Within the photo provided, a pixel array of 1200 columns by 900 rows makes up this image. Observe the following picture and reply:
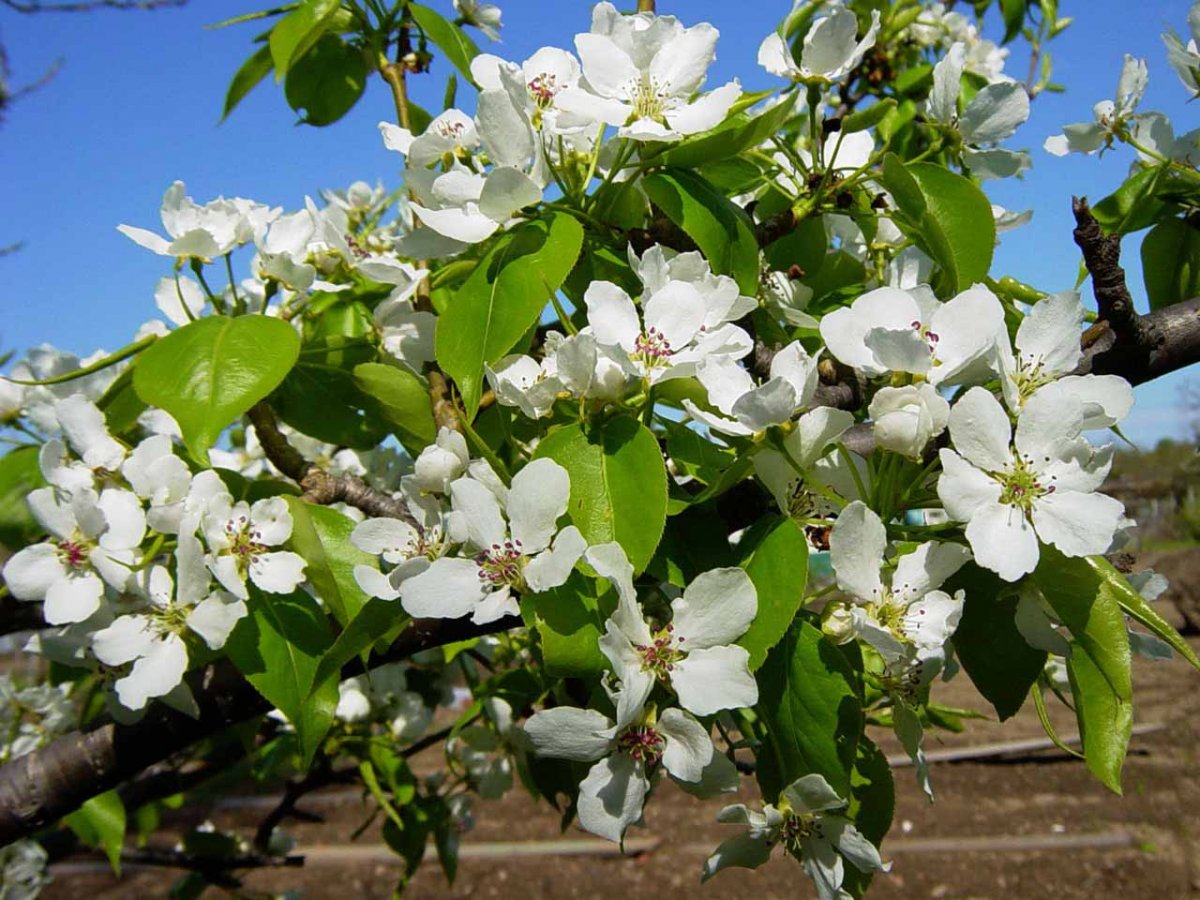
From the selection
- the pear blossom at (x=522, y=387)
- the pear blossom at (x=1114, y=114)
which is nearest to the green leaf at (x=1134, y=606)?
the pear blossom at (x=522, y=387)

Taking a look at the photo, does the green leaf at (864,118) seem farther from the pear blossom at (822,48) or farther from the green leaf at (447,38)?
the green leaf at (447,38)

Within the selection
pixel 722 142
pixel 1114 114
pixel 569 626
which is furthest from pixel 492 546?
pixel 1114 114

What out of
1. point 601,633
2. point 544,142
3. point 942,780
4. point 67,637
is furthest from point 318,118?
point 942,780

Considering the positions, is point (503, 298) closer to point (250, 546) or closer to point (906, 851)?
point (250, 546)

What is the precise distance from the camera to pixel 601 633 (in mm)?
707

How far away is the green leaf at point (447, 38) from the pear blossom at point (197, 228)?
0.30 metres

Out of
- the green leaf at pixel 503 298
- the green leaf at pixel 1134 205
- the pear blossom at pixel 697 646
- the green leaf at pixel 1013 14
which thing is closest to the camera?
the pear blossom at pixel 697 646

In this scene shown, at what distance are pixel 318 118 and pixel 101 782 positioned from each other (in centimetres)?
100

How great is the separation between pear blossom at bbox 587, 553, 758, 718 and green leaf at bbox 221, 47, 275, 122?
3.67 feet

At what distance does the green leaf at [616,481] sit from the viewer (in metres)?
0.69

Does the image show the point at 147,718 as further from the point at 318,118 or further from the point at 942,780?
the point at 942,780

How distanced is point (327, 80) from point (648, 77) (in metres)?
0.77

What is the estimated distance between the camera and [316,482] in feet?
3.76

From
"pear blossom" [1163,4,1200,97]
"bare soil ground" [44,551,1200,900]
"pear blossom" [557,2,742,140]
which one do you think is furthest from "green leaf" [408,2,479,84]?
"bare soil ground" [44,551,1200,900]
